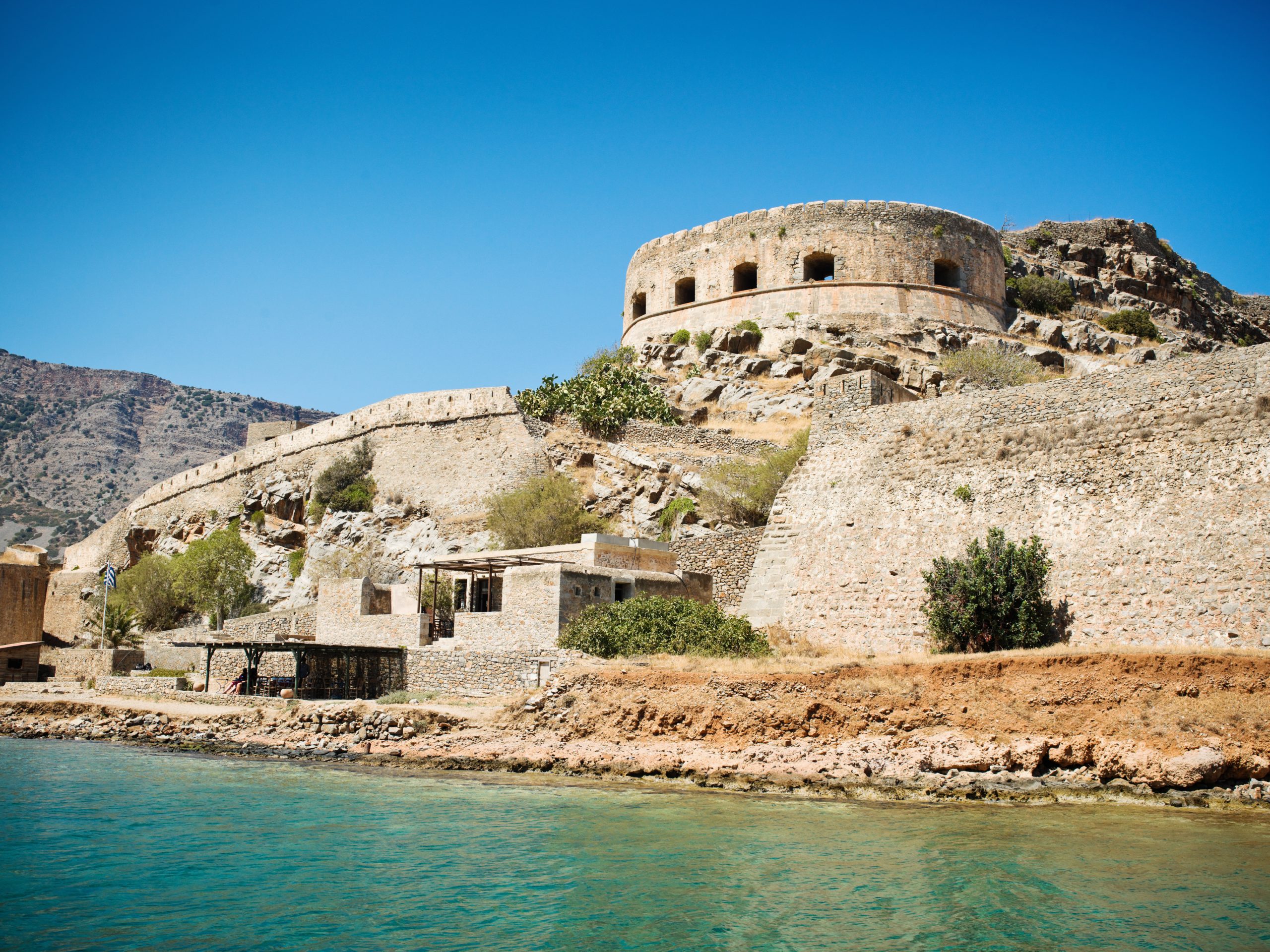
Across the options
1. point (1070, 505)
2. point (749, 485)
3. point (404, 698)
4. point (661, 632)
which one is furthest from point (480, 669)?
point (1070, 505)

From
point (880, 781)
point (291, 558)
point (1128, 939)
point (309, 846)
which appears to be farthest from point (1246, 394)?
point (291, 558)

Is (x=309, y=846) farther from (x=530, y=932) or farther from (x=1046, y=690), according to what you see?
(x=1046, y=690)

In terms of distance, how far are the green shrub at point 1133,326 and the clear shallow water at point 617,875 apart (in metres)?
29.3

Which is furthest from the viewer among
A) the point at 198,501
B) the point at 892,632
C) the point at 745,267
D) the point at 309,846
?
the point at 198,501

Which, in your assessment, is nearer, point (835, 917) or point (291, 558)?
point (835, 917)

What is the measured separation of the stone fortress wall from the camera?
3044cm

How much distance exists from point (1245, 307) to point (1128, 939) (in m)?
45.7

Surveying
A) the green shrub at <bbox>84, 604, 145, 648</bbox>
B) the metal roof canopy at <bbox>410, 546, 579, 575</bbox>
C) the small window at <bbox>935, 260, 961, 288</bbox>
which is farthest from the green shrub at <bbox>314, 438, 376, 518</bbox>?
the small window at <bbox>935, 260, 961, 288</bbox>

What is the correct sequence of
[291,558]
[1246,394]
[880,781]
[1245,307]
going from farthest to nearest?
1. [1245,307]
2. [291,558]
3. [1246,394]
4. [880,781]

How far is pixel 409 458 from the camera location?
33.1m

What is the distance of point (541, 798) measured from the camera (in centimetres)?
1207

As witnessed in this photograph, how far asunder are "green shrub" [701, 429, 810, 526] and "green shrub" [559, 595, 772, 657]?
5994 millimetres

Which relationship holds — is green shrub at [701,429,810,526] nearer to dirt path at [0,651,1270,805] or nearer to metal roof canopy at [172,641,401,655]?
metal roof canopy at [172,641,401,655]

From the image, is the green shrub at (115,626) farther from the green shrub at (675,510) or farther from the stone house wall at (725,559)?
the stone house wall at (725,559)
